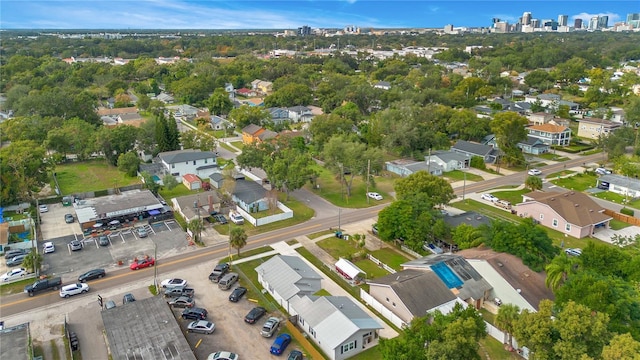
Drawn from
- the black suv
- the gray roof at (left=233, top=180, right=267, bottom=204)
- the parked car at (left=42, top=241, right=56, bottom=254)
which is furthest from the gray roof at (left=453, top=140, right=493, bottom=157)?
the parked car at (left=42, top=241, right=56, bottom=254)

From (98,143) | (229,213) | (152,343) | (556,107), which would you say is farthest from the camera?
(556,107)

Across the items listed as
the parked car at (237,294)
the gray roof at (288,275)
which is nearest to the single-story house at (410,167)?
the gray roof at (288,275)

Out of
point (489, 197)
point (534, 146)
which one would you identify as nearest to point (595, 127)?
point (534, 146)

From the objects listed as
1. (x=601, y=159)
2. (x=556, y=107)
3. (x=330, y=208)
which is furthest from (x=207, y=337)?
(x=556, y=107)

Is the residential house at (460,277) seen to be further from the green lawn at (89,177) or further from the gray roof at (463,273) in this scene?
the green lawn at (89,177)

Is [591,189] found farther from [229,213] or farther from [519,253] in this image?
[229,213]

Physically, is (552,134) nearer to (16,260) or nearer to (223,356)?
(223,356)
